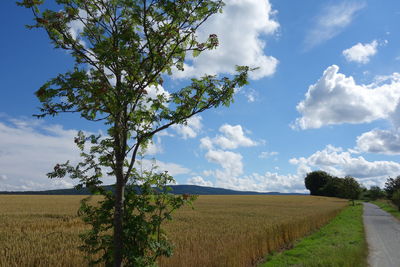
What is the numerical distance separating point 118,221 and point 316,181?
14254 cm

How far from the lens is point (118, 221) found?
16.9 feet

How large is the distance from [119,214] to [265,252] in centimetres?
912

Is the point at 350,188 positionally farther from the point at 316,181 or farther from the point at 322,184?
the point at 316,181

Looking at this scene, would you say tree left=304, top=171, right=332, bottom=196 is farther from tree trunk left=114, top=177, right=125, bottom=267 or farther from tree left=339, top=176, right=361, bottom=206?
tree trunk left=114, top=177, right=125, bottom=267

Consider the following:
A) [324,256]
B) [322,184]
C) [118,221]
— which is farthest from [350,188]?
[118,221]

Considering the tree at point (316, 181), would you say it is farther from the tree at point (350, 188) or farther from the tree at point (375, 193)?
the tree at point (350, 188)

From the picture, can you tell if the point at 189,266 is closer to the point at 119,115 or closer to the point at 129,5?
the point at 119,115

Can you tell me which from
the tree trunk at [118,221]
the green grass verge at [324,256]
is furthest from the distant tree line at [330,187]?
the tree trunk at [118,221]

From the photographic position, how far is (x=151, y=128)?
5520mm

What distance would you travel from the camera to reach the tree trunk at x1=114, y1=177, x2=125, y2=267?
16.8 feet

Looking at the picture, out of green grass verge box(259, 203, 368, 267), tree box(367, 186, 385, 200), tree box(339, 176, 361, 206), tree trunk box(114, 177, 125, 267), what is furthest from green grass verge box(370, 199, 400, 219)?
tree box(367, 186, 385, 200)

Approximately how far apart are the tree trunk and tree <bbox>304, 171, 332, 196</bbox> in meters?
137

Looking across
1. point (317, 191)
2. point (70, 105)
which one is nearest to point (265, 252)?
point (70, 105)

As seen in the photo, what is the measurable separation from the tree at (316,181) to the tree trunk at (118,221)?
449ft
